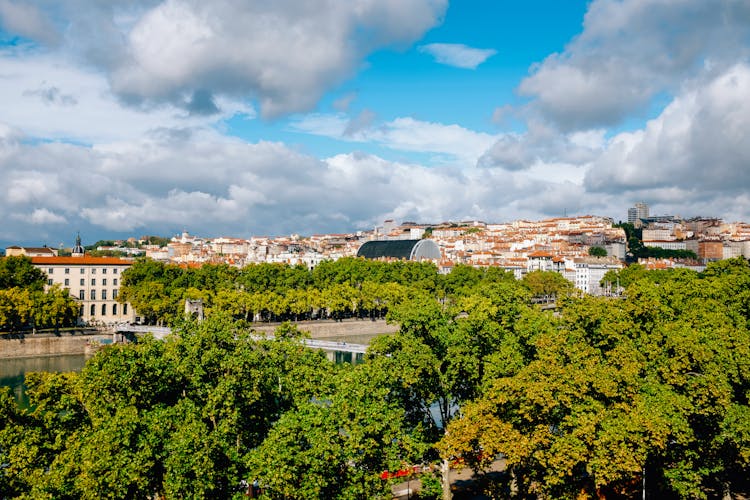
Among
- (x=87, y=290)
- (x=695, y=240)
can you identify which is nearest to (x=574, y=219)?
(x=695, y=240)

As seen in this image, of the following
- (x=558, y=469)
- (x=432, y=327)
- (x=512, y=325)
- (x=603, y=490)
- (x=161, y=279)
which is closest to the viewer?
(x=558, y=469)

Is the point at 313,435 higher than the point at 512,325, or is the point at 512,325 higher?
the point at 512,325

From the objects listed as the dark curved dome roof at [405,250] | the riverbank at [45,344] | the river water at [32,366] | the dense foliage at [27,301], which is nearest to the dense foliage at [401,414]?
the river water at [32,366]

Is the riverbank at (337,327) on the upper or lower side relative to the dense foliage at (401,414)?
lower

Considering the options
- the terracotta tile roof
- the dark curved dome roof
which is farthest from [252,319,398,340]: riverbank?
the dark curved dome roof

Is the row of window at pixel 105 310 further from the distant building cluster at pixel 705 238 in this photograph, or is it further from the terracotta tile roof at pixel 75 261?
the distant building cluster at pixel 705 238

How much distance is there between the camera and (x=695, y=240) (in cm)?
15275

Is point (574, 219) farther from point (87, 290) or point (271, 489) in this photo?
point (271, 489)

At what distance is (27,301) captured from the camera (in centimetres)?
4909

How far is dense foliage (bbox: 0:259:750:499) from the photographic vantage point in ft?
43.1

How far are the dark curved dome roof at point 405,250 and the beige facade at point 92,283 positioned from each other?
5558cm

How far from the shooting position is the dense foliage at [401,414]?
517 inches

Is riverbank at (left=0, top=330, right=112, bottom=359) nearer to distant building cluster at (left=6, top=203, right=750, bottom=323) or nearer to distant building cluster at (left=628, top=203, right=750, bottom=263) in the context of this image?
distant building cluster at (left=6, top=203, right=750, bottom=323)

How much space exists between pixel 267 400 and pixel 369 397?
2.94 m
